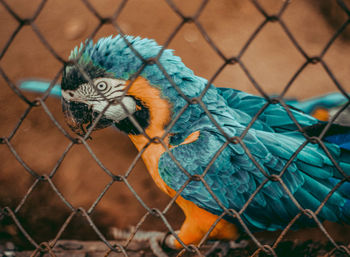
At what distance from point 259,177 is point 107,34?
5.53ft

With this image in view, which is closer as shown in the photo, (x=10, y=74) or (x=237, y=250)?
(x=237, y=250)

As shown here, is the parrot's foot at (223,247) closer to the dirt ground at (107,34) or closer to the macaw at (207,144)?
the macaw at (207,144)

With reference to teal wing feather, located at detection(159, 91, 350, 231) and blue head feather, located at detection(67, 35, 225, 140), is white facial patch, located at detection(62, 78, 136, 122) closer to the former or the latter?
blue head feather, located at detection(67, 35, 225, 140)

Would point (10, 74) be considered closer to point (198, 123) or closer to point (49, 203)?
point (49, 203)

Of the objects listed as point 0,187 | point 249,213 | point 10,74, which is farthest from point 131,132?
point 10,74

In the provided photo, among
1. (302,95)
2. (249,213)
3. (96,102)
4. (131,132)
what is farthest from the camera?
(302,95)

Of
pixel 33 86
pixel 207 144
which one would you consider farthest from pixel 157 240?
pixel 33 86

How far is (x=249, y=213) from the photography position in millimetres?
1200

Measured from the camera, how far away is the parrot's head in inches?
49.3

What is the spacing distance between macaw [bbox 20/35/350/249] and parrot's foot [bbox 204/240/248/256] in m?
0.03

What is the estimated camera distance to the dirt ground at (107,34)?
1.73 m

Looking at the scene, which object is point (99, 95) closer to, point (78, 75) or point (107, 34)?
point (78, 75)

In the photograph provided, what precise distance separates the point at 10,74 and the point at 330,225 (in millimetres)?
2114

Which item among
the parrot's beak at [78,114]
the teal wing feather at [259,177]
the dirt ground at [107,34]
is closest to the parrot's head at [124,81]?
the parrot's beak at [78,114]
